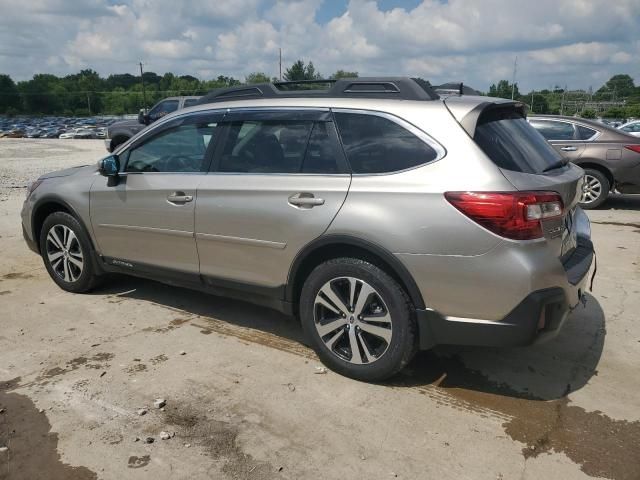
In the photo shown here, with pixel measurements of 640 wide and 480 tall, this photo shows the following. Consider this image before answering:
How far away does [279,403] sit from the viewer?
3275 mm

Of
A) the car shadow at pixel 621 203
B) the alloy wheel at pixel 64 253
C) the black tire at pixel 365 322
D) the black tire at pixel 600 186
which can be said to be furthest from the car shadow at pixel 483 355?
the car shadow at pixel 621 203

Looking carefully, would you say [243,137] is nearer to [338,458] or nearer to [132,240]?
[132,240]

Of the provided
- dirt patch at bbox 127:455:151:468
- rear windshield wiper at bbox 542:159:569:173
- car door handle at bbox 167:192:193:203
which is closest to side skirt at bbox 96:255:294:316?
car door handle at bbox 167:192:193:203

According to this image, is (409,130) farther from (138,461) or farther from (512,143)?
(138,461)

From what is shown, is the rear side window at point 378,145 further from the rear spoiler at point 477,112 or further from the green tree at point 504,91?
the green tree at point 504,91

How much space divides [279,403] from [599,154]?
7.90 metres

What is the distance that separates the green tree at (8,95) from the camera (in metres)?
113

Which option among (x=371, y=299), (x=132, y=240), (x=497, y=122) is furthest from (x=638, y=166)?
(x=132, y=240)

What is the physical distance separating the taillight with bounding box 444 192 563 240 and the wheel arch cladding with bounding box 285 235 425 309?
507 mm

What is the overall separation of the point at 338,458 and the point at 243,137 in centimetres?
230

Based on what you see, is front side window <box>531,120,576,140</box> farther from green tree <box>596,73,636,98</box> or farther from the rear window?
green tree <box>596,73,636,98</box>

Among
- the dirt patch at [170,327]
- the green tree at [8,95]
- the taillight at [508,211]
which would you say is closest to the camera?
the taillight at [508,211]

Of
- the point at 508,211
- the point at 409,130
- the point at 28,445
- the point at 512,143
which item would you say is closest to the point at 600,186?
Result: the point at 512,143

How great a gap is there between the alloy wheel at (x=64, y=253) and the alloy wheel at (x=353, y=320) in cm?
264
